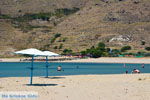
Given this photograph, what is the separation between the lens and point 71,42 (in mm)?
179250

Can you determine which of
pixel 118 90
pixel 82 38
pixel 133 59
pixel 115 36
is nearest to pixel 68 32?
pixel 82 38

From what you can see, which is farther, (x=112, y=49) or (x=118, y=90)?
(x=112, y=49)

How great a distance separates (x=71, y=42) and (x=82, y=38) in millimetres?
5438

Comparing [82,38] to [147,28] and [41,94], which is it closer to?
[147,28]

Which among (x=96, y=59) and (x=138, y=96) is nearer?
(x=138, y=96)

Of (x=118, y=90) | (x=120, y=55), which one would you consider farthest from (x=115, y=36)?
(x=118, y=90)

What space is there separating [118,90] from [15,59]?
448 ft

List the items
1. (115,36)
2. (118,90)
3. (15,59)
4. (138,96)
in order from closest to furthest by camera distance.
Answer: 1. (138,96)
2. (118,90)
3. (15,59)
4. (115,36)

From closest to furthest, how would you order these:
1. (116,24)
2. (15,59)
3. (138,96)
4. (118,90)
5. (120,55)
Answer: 1. (138,96)
2. (118,90)
3. (120,55)
4. (15,59)
5. (116,24)

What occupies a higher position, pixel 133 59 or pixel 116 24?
pixel 116 24

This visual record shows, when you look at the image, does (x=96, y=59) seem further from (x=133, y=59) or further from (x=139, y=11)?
(x=139, y=11)

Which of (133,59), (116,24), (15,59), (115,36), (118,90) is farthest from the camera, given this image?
(116,24)

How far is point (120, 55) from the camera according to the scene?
15012 cm

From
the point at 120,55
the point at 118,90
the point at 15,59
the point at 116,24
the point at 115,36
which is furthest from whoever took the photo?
the point at 116,24
